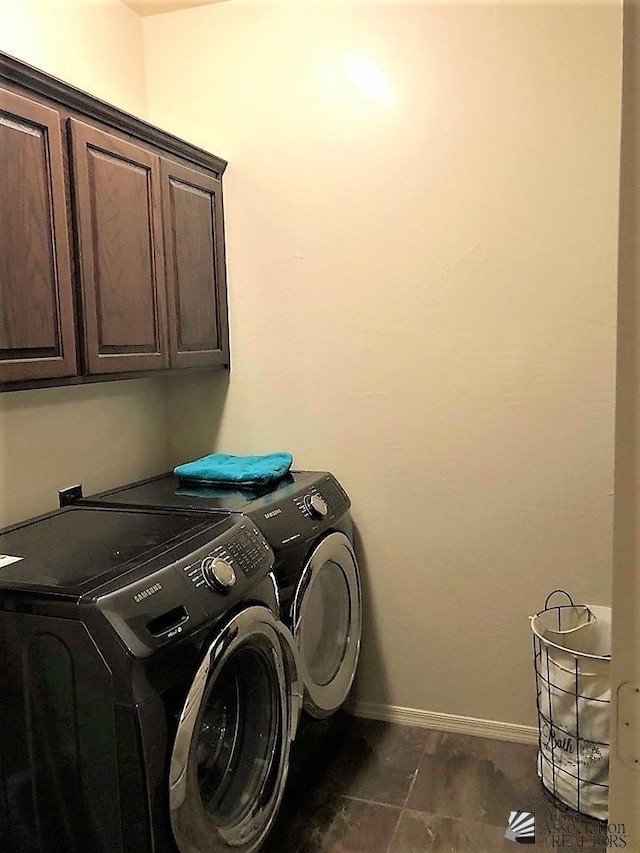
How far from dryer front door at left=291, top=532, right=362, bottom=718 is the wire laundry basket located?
574 mm

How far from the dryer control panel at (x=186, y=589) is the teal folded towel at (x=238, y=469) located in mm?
359

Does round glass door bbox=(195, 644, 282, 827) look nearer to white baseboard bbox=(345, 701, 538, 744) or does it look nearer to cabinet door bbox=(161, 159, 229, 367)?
white baseboard bbox=(345, 701, 538, 744)

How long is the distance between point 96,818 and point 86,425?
119 centimetres

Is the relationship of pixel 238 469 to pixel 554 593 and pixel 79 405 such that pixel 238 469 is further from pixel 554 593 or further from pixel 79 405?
pixel 554 593

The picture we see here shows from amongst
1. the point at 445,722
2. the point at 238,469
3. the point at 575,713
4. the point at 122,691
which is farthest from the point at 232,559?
the point at 445,722

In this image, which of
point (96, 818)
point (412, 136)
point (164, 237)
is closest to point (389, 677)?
point (96, 818)

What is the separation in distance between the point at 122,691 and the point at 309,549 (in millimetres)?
848

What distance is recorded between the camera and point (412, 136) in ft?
7.57

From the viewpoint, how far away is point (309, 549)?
6.88ft

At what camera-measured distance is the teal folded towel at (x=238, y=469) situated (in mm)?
2229

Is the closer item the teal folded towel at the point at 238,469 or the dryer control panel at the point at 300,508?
the dryer control panel at the point at 300,508

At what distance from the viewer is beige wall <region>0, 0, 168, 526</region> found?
1978 millimetres

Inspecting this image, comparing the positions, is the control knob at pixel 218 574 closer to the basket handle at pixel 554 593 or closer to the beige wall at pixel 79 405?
the beige wall at pixel 79 405

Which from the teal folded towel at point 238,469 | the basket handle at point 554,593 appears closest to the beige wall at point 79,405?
the teal folded towel at point 238,469
